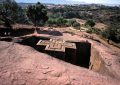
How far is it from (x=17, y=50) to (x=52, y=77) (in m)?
2.81

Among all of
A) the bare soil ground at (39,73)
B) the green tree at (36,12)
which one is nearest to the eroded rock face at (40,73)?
the bare soil ground at (39,73)

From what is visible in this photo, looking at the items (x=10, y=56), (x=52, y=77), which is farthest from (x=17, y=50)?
(x=52, y=77)

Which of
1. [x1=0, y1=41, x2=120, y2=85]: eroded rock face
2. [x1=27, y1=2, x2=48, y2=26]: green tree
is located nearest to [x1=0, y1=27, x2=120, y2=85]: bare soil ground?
[x1=0, y1=41, x2=120, y2=85]: eroded rock face

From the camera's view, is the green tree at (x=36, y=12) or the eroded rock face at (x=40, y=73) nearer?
the eroded rock face at (x=40, y=73)

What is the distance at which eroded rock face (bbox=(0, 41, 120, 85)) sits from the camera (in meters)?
5.36

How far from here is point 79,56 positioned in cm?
1555

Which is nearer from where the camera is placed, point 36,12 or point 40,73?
point 40,73

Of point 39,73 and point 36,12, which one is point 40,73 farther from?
point 36,12

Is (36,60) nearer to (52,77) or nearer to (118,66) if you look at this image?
(52,77)

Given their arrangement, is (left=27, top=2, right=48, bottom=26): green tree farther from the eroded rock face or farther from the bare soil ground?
the eroded rock face

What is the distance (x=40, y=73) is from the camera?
5.79 metres

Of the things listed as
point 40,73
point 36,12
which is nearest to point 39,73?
point 40,73

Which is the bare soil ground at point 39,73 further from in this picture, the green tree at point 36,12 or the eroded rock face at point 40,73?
the green tree at point 36,12

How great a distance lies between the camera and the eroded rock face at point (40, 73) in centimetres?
536
